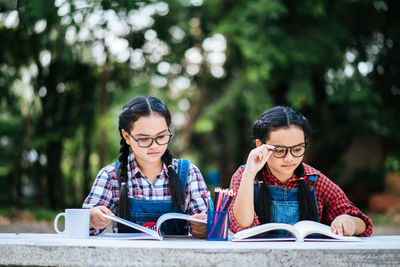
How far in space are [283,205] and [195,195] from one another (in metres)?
0.45

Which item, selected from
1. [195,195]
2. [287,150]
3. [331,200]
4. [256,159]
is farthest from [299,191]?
[195,195]

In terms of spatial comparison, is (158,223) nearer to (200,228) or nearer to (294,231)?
(200,228)

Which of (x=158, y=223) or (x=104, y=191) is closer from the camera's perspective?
(x=158, y=223)

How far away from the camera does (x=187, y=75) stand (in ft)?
39.9

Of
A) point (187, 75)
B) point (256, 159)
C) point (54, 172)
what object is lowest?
point (54, 172)

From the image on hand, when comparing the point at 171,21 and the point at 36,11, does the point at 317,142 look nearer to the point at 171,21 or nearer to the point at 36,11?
Result: the point at 171,21

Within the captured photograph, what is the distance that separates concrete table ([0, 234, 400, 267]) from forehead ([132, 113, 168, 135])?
29.2 inches

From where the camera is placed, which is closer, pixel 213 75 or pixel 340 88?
pixel 340 88

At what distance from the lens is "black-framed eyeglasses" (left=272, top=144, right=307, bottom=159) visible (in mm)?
2238

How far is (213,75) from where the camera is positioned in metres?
12.2

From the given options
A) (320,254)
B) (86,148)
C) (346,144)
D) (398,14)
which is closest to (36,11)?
(320,254)

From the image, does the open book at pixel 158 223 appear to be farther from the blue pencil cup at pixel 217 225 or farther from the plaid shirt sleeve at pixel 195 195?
the plaid shirt sleeve at pixel 195 195

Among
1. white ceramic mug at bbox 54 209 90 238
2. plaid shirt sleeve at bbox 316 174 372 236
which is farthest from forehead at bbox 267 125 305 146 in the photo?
white ceramic mug at bbox 54 209 90 238

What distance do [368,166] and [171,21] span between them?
887 cm
